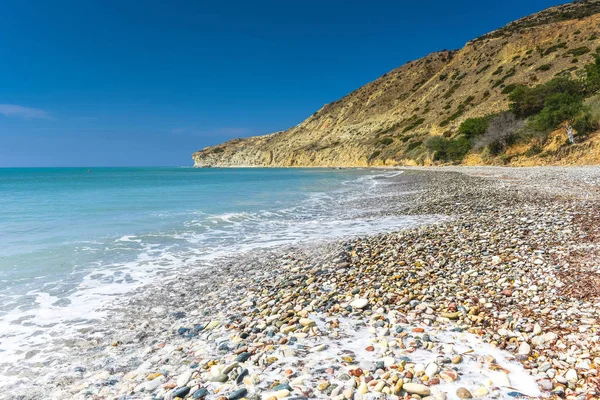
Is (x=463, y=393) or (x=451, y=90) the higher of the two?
(x=451, y=90)

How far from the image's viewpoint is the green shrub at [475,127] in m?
49.0

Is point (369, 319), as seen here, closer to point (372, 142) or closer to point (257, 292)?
point (257, 292)

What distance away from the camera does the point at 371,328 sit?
4555mm

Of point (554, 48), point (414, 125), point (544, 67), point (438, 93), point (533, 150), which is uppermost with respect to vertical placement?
point (554, 48)

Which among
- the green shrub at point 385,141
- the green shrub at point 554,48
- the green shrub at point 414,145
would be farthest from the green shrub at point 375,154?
the green shrub at point 554,48

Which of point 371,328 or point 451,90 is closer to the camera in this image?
point 371,328

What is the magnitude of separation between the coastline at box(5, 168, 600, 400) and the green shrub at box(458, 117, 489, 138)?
152ft

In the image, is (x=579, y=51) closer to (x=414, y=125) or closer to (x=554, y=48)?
(x=554, y=48)

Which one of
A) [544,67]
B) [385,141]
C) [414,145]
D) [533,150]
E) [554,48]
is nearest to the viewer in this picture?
[533,150]

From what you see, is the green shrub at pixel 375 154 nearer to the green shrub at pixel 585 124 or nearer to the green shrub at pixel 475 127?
the green shrub at pixel 475 127

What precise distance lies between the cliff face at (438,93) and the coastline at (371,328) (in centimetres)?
5926

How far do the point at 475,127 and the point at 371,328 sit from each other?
53.4 m

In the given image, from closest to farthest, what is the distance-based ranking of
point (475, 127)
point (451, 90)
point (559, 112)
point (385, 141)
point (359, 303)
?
point (359, 303)
point (559, 112)
point (475, 127)
point (451, 90)
point (385, 141)

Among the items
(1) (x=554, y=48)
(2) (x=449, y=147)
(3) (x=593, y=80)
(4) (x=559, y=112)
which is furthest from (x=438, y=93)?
(4) (x=559, y=112)
